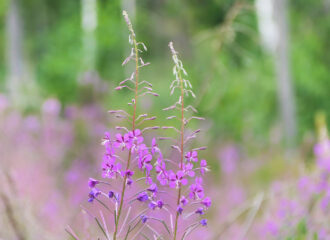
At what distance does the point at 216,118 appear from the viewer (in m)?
10.6

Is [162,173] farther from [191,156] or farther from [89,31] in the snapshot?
[89,31]

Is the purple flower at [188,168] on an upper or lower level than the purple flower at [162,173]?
upper

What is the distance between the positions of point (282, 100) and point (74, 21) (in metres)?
23.1

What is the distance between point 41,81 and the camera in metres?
29.6

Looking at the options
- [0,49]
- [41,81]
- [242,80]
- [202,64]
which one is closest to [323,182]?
[242,80]

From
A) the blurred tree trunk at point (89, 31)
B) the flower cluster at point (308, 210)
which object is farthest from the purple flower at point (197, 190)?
the blurred tree trunk at point (89, 31)

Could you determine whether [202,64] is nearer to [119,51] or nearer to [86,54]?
[86,54]

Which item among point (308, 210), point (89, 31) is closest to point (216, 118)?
point (308, 210)

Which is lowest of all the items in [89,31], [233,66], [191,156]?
[191,156]

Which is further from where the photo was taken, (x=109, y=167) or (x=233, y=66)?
(x=233, y=66)

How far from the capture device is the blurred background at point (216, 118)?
138 inches

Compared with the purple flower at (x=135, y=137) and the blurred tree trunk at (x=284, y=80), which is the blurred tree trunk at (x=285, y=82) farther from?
the purple flower at (x=135, y=137)

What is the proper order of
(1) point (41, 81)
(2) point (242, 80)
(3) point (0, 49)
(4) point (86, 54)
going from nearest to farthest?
(2) point (242, 80) < (4) point (86, 54) < (1) point (41, 81) < (3) point (0, 49)

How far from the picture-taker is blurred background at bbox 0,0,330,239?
3507 millimetres
